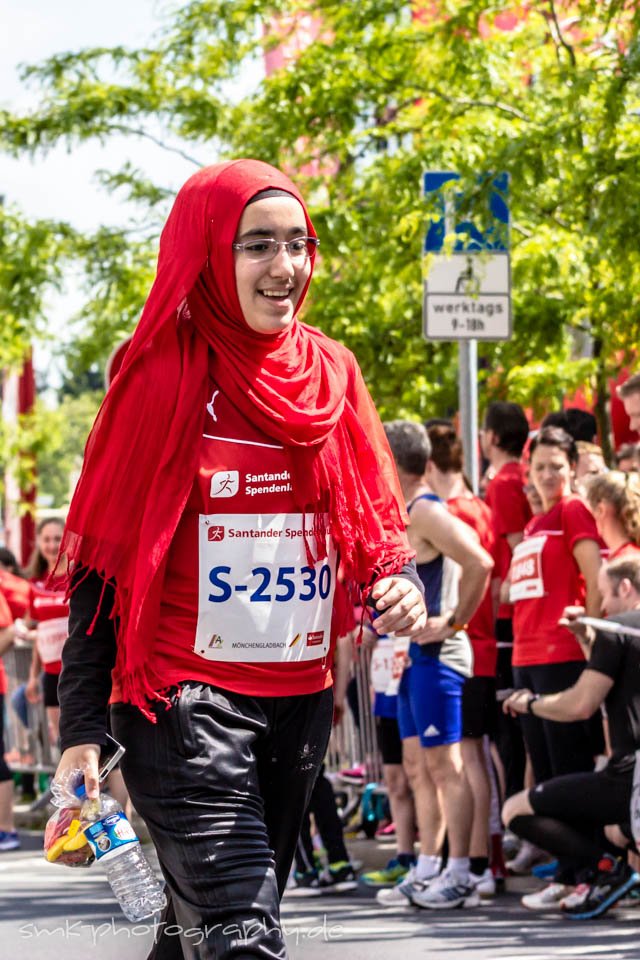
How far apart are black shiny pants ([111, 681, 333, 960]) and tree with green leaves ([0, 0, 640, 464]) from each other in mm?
Answer: 4989

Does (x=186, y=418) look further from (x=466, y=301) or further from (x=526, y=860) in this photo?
(x=466, y=301)

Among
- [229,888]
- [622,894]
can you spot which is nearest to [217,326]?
[229,888]

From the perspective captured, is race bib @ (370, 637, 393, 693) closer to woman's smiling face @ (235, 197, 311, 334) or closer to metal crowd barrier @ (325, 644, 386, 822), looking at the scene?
metal crowd barrier @ (325, 644, 386, 822)

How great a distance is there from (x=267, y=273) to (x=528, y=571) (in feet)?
15.0

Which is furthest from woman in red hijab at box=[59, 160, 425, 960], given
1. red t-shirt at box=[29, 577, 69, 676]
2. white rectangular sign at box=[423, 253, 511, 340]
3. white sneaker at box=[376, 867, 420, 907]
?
red t-shirt at box=[29, 577, 69, 676]

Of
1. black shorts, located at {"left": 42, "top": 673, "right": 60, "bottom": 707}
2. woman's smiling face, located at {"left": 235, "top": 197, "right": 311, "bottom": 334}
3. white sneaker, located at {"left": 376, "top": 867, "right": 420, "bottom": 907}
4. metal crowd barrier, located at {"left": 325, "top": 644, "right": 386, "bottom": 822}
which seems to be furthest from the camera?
black shorts, located at {"left": 42, "top": 673, "right": 60, "bottom": 707}

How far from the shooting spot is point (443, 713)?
7953 millimetres

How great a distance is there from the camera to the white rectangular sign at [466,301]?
9672mm

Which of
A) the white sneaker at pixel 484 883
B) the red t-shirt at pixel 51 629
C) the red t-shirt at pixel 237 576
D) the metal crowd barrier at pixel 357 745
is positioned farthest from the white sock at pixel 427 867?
the red t-shirt at pixel 237 576

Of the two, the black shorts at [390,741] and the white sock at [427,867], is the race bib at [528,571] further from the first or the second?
the white sock at [427,867]

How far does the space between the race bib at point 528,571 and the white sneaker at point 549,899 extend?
1336 millimetres

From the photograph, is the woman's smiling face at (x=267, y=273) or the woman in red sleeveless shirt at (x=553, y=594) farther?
the woman in red sleeveless shirt at (x=553, y=594)

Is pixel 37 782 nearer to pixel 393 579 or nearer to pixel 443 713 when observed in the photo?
pixel 443 713

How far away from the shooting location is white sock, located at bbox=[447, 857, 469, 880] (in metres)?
7.99
